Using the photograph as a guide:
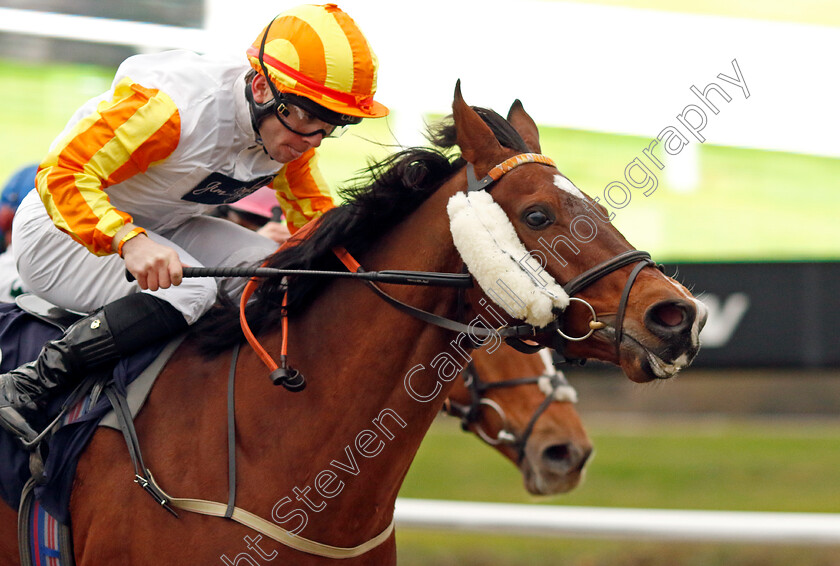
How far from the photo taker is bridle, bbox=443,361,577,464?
3.51 metres

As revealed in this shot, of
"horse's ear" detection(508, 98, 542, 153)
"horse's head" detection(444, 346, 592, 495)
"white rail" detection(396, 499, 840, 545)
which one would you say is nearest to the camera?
"horse's ear" detection(508, 98, 542, 153)

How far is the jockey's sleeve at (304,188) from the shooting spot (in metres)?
2.99

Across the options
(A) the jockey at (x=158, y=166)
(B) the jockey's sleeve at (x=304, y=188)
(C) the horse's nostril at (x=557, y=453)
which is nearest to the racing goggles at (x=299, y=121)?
(A) the jockey at (x=158, y=166)

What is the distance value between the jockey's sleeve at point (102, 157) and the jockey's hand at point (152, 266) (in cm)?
8

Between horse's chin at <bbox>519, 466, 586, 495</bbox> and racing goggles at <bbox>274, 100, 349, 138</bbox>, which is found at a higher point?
racing goggles at <bbox>274, 100, 349, 138</bbox>

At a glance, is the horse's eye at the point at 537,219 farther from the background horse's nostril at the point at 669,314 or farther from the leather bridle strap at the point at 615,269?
the background horse's nostril at the point at 669,314

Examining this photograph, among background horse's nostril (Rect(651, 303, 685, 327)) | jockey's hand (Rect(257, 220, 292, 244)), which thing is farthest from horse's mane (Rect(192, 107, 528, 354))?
jockey's hand (Rect(257, 220, 292, 244))

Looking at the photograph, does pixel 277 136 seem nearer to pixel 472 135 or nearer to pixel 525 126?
pixel 472 135

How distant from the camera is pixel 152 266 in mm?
2137

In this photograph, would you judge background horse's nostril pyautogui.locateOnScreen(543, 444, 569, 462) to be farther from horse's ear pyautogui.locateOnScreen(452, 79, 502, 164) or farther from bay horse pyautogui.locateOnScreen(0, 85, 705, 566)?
horse's ear pyautogui.locateOnScreen(452, 79, 502, 164)

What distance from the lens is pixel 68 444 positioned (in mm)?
2266

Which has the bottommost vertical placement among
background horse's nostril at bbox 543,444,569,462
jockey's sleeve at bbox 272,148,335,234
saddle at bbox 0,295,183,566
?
background horse's nostril at bbox 543,444,569,462

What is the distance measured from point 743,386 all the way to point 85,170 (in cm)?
1057

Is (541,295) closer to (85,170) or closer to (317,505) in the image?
(317,505)
